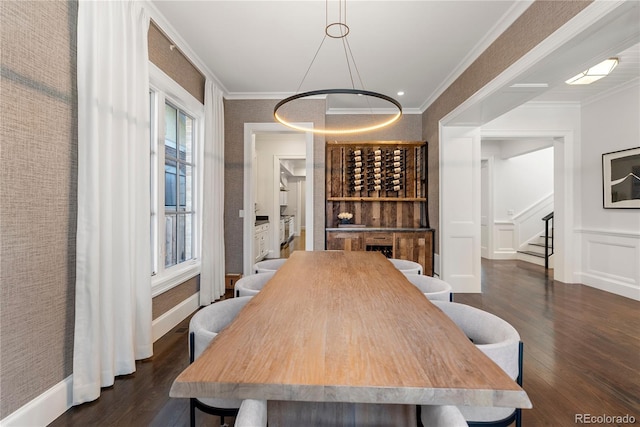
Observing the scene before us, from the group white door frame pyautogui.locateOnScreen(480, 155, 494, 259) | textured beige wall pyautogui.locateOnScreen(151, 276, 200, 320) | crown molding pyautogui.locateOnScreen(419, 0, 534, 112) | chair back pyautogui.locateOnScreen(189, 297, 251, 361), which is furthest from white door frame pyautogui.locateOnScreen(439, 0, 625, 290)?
textured beige wall pyautogui.locateOnScreen(151, 276, 200, 320)

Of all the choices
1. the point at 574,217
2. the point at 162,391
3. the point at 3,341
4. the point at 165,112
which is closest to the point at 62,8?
the point at 165,112

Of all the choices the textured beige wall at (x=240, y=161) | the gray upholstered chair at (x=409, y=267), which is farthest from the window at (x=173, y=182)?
the gray upholstered chair at (x=409, y=267)

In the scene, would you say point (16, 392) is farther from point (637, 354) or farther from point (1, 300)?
point (637, 354)

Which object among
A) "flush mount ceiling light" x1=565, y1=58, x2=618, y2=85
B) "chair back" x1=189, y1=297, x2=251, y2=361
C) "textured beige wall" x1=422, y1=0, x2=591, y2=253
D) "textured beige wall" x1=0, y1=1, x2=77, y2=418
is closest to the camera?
"chair back" x1=189, y1=297, x2=251, y2=361

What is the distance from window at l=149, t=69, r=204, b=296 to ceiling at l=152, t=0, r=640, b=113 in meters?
0.58

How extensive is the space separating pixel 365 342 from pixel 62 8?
241 centimetres

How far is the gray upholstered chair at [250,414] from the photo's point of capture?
705 mm

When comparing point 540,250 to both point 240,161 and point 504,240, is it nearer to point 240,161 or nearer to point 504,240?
point 504,240

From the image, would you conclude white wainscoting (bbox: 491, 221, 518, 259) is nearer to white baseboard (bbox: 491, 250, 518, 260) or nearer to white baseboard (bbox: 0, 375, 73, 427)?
white baseboard (bbox: 491, 250, 518, 260)

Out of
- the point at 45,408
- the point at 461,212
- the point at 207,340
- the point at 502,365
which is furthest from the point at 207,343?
the point at 461,212

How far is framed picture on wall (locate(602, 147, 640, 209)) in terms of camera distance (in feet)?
12.6

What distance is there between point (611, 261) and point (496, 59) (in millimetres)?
3474

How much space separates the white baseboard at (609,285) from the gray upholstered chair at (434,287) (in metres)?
3.64

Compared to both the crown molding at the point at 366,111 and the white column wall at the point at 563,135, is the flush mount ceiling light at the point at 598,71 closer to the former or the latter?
the white column wall at the point at 563,135
